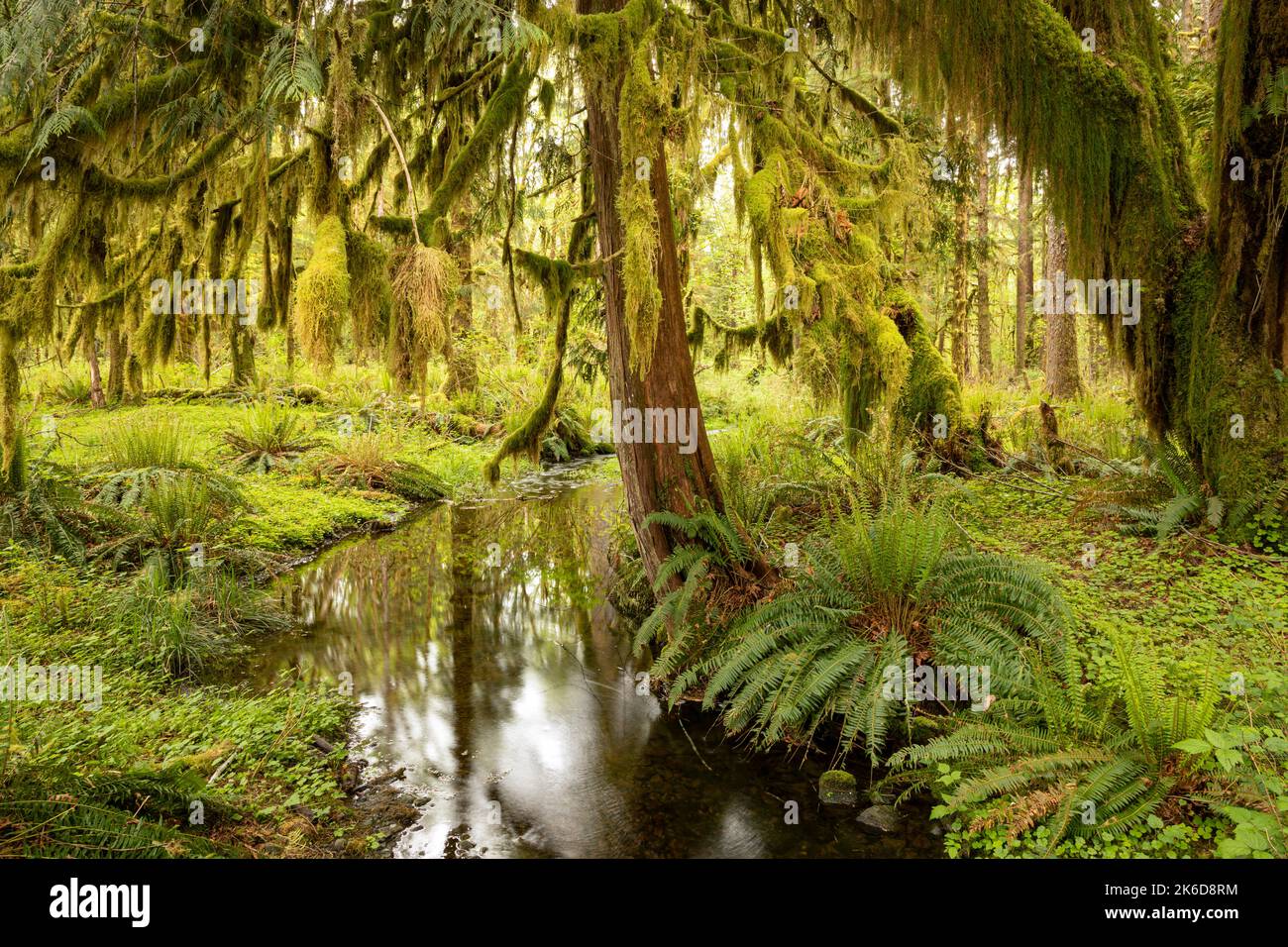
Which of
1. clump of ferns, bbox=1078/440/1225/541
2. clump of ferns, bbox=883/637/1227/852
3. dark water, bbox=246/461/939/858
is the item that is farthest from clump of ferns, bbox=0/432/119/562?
clump of ferns, bbox=1078/440/1225/541

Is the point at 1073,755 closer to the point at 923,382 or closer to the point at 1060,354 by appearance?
the point at 923,382

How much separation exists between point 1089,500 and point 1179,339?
61.3 inches

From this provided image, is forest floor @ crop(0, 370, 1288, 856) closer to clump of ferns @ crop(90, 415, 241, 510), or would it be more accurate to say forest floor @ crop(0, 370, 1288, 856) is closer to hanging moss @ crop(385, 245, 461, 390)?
clump of ferns @ crop(90, 415, 241, 510)

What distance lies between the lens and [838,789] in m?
4.12

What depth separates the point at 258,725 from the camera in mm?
4586

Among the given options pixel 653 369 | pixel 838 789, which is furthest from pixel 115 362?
pixel 838 789

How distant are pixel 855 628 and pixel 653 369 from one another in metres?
2.36

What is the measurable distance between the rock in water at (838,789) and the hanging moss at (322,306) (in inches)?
141

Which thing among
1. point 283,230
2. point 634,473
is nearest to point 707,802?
point 634,473

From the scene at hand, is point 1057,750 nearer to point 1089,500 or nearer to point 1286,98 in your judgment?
point 1089,500

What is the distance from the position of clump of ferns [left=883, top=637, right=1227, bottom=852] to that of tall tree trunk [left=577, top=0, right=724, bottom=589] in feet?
7.98

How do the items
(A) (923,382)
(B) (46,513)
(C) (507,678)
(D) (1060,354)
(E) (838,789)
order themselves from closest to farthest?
(E) (838,789), (C) (507,678), (B) (46,513), (A) (923,382), (D) (1060,354)

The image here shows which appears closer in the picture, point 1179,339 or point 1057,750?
point 1057,750

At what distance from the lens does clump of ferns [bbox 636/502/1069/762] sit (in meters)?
4.36
